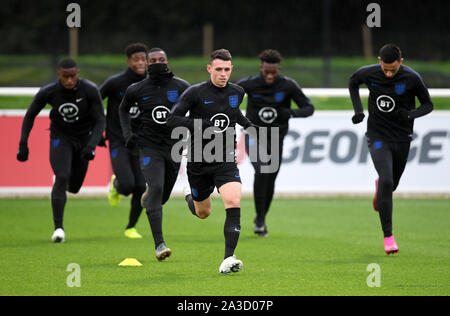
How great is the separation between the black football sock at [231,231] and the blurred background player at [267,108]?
350 cm

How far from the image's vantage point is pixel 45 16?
1107 inches

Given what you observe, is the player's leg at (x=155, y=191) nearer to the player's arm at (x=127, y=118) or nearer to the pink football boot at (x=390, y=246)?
the player's arm at (x=127, y=118)

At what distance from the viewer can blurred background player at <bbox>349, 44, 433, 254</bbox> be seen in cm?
1041

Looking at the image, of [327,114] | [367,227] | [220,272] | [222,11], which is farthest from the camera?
[222,11]

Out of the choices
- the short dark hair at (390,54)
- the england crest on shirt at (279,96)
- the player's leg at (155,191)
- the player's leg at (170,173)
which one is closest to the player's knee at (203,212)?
the player's leg at (155,191)

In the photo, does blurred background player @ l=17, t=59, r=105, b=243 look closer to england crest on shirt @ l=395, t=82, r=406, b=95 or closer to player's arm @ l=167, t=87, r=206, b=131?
player's arm @ l=167, t=87, r=206, b=131

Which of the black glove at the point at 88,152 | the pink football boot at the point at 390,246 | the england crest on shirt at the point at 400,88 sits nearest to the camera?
the pink football boot at the point at 390,246

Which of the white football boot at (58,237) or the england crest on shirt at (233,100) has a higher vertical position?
the england crest on shirt at (233,100)

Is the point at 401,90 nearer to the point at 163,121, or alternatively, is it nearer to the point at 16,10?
the point at 163,121

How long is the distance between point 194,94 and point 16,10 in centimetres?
2145

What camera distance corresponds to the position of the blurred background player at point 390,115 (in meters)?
10.4

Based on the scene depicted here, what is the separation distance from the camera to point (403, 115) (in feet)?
34.0

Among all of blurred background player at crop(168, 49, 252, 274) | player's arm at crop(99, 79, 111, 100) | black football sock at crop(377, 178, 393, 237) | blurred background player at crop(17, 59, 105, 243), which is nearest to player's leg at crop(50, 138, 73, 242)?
blurred background player at crop(17, 59, 105, 243)
